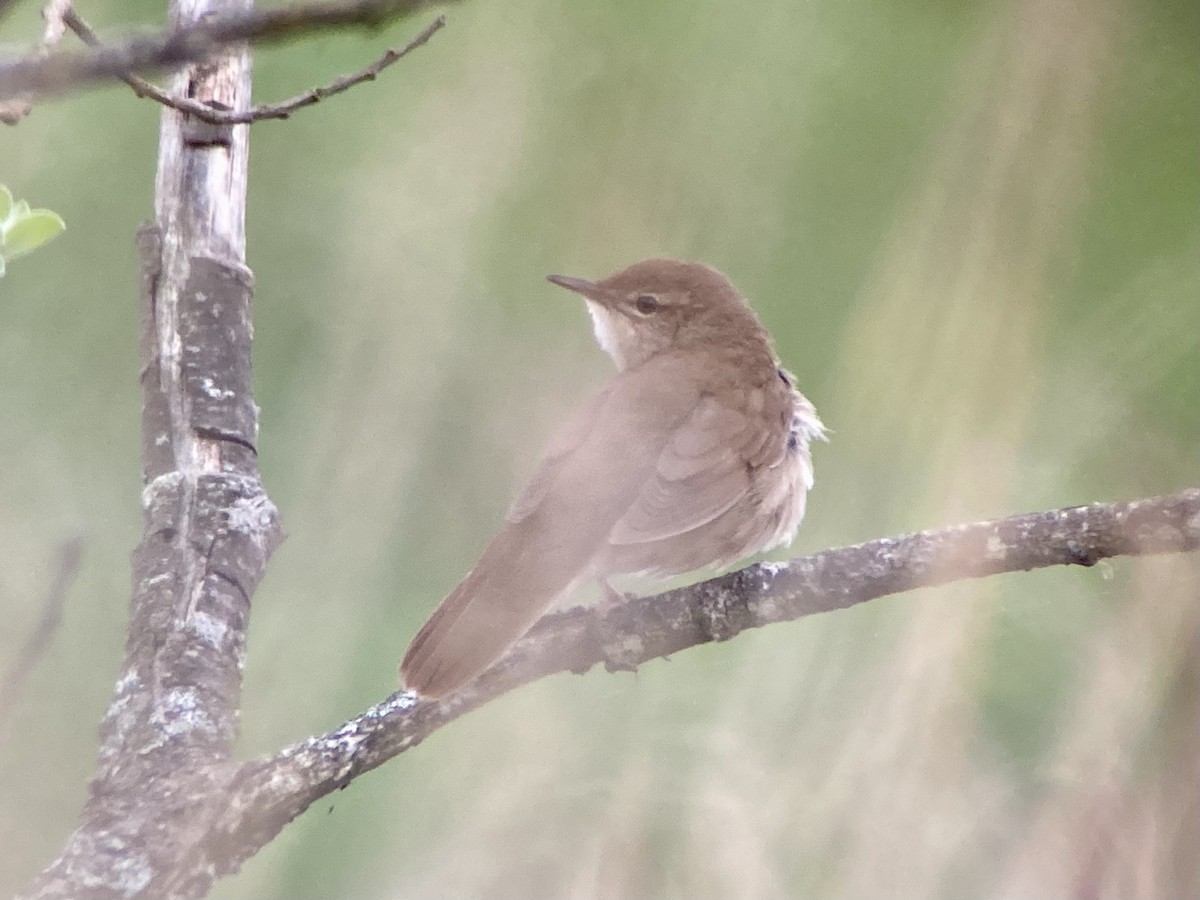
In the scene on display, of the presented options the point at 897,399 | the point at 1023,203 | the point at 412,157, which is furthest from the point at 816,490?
the point at 412,157

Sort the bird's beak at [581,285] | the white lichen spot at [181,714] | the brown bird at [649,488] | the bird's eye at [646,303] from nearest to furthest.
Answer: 1. the white lichen spot at [181,714]
2. the brown bird at [649,488]
3. the bird's beak at [581,285]
4. the bird's eye at [646,303]

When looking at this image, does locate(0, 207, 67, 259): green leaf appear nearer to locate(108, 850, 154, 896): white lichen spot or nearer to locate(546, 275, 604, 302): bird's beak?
locate(108, 850, 154, 896): white lichen spot

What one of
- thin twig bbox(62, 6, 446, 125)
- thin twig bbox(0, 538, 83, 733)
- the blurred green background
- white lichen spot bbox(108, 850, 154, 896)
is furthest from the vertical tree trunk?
thin twig bbox(0, 538, 83, 733)

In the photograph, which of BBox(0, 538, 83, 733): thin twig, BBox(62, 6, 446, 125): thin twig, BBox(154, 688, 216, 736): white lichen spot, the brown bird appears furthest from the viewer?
the brown bird

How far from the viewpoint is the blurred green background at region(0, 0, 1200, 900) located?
5.66ft

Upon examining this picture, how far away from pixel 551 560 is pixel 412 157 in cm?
128

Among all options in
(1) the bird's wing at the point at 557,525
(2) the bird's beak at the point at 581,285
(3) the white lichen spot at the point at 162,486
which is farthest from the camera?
(2) the bird's beak at the point at 581,285

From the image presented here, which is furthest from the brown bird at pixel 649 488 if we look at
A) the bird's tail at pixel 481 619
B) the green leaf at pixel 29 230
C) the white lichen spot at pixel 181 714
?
the green leaf at pixel 29 230

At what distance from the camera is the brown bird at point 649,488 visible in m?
2.08

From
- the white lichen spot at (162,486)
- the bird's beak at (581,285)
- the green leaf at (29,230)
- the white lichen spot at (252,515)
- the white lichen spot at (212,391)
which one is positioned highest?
the bird's beak at (581,285)

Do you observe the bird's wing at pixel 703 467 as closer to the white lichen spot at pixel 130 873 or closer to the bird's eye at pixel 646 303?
the bird's eye at pixel 646 303

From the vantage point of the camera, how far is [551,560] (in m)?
2.23

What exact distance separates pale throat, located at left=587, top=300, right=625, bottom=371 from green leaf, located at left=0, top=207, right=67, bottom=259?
1.77 metres

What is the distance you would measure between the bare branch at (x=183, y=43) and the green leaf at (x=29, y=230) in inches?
34.7
